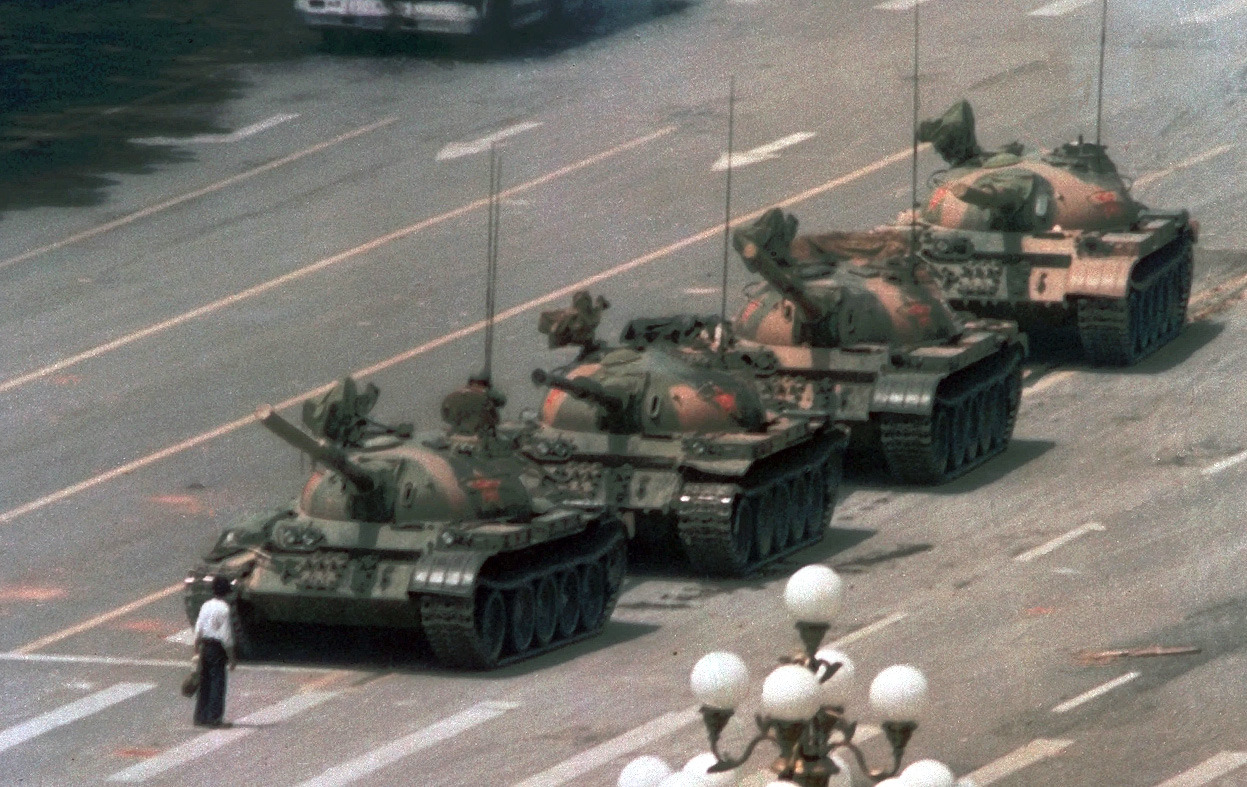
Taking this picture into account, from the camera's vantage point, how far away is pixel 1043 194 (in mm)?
45344

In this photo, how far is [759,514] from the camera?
35.4 meters

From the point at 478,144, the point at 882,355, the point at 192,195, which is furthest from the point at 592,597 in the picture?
the point at 478,144

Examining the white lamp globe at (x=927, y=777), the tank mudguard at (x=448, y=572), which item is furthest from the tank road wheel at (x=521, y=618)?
the white lamp globe at (x=927, y=777)

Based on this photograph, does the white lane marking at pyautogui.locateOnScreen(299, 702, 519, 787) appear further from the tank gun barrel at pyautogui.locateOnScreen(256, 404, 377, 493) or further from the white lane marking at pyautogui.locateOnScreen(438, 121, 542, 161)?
the white lane marking at pyautogui.locateOnScreen(438, 121, 542, 161)

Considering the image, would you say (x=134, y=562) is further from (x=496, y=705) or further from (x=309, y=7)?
(x=309, y=7)

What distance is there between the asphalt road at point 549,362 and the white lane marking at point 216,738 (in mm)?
83

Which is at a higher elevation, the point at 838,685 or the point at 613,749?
the point at 838,685

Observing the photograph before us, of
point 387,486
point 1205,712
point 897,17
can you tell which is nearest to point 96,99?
point 897,17

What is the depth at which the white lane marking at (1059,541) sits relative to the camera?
1395 inches

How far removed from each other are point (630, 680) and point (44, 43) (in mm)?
32430

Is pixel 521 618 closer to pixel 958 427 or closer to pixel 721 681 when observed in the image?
pixel 958 427

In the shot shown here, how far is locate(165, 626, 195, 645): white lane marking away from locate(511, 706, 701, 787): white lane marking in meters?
5.67

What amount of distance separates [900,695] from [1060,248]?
27230mm

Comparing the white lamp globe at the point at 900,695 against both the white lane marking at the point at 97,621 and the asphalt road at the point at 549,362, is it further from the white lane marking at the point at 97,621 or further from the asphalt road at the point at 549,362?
the white lane marking at the point at 97,621
